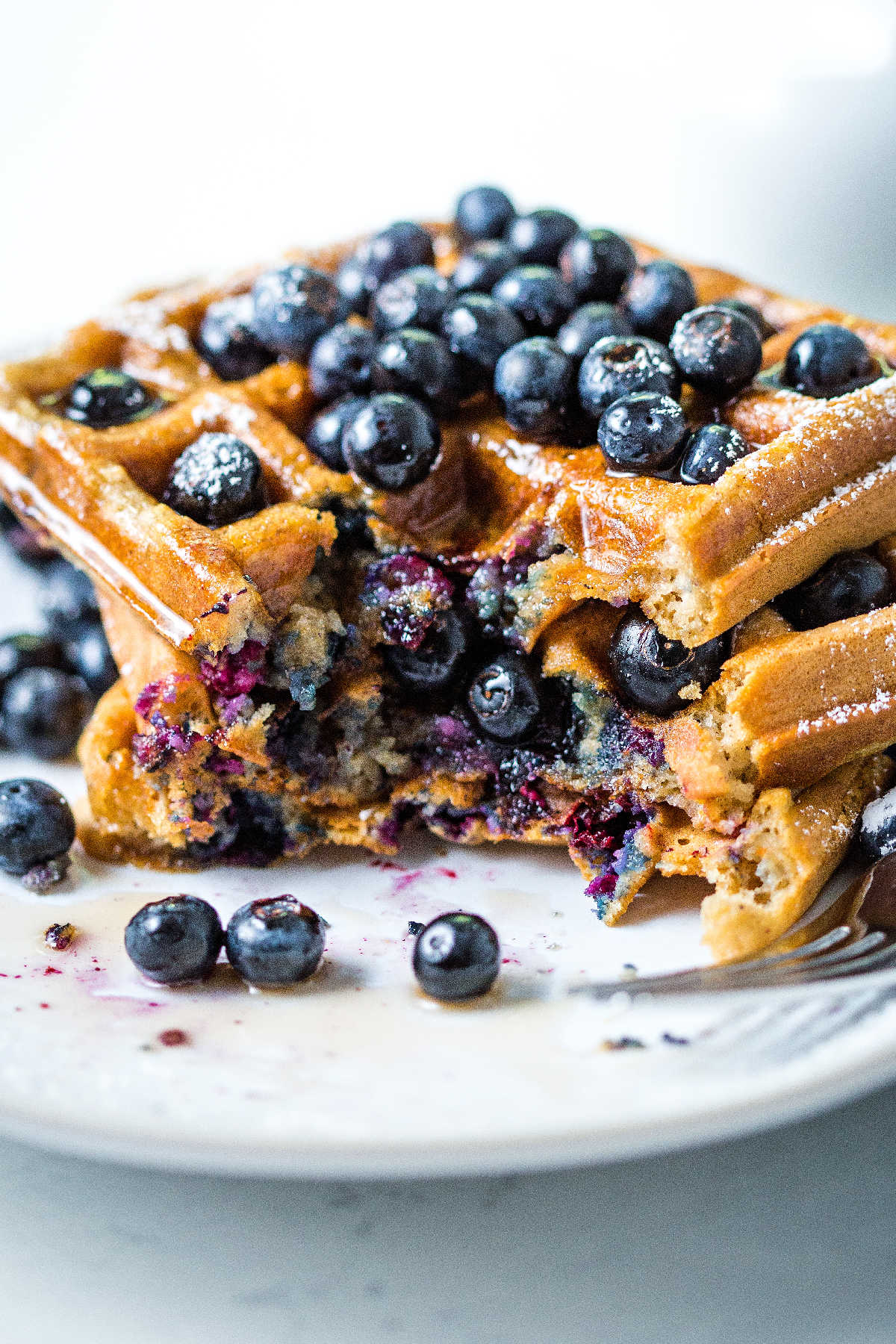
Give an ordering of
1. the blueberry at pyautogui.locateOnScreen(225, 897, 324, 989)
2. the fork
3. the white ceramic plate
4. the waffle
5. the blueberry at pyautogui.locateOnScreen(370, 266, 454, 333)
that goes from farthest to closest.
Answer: the blueberry at pyautogui.locateOnScreen(370, 266, 454, 333)
the waffle
the blueberry at pyautogui.locateOnScreen(225, 897, 324, 989)
the fork
the white ceramic plate

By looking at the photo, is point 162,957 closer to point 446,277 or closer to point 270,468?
point 270,468

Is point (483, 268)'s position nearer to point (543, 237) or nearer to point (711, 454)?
point (543, 237)

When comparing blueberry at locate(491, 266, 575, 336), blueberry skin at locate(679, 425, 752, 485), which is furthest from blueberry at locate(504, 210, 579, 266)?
blueberry skin at locate(679, 425, 752, 485)

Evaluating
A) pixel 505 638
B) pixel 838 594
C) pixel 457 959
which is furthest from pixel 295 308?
pixel 457 959

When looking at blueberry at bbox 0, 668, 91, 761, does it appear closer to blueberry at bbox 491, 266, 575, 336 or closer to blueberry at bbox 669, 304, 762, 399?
blueberry at bbox 491, 266, 575, 336

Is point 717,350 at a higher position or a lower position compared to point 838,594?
higher

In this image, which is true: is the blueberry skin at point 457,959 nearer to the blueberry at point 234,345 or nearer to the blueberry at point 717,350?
the blueberry at point 717,350
